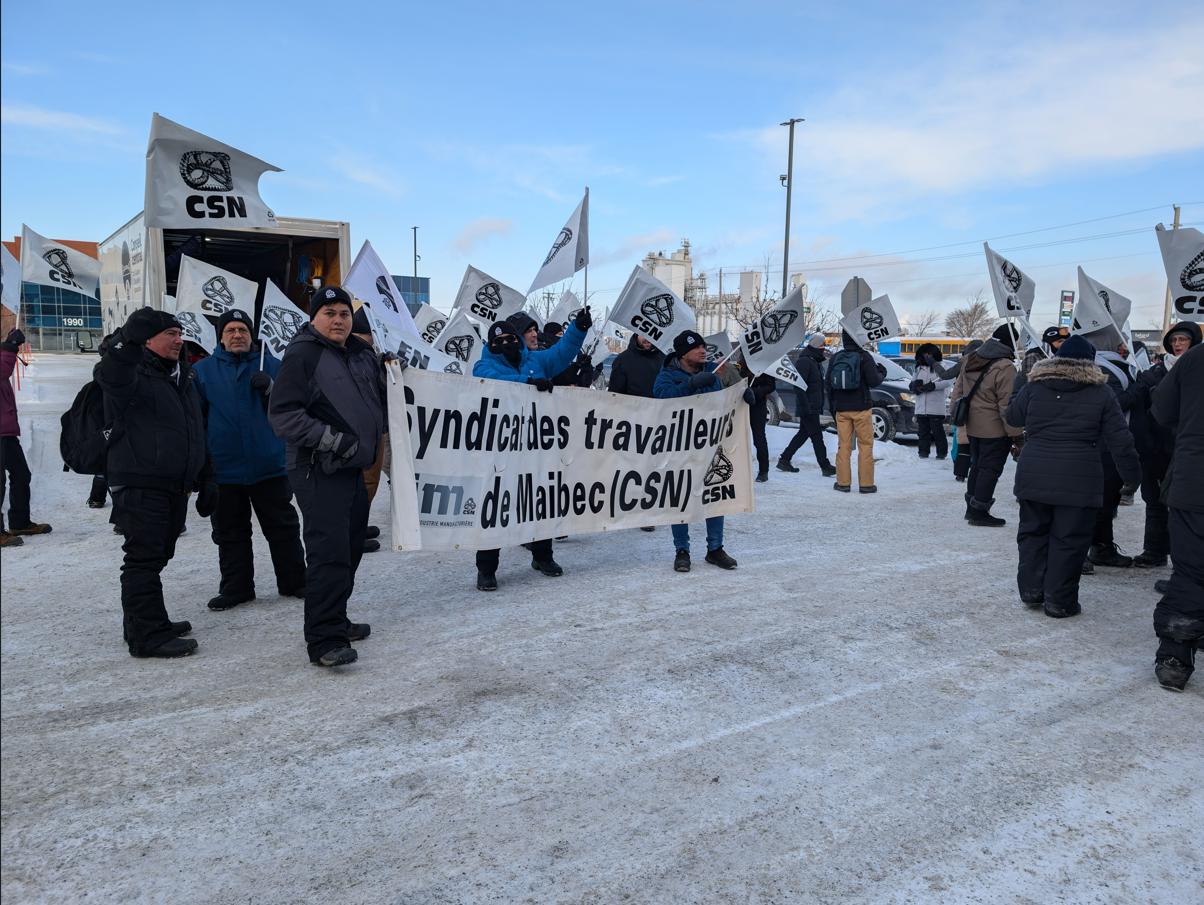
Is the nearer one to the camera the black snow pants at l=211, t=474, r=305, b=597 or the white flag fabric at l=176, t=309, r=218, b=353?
the black snow pants at l=211, t=474, r=305, b=597

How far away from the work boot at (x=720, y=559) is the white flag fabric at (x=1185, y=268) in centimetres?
412

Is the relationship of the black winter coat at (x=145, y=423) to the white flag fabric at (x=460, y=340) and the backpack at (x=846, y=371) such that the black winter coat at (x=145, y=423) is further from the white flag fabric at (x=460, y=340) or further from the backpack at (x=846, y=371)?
the backpack at (x=846, y=371)

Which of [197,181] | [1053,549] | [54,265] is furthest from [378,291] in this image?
[1053,549]

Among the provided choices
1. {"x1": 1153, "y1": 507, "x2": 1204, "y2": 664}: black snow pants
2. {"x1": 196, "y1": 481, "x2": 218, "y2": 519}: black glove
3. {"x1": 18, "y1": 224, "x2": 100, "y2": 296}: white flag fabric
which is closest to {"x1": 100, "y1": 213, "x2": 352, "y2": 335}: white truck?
{"x1": 18, "y1": 224, "x2": 100, "y2": 296}: white flag fabric

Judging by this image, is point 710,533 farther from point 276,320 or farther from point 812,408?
point 812,408

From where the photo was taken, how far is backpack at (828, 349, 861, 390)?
11141 millimetres

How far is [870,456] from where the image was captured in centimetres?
1121

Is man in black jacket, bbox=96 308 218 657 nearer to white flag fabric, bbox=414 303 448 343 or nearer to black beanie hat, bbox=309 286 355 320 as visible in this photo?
black beanie hat, bbox=309 286 355 320

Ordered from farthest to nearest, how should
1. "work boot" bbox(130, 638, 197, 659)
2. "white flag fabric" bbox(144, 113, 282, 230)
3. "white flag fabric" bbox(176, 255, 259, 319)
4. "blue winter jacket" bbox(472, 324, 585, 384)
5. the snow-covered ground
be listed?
"white flag fabric" bbox(176, 255, 259, 319) < "blue winter jacket" bbox(472, 324, 585, 384) < "white flag fabric" bbox(144, 113, 282, 230) < "work boot" bbox(130, 638, 197, 659) < the snow-covered ground

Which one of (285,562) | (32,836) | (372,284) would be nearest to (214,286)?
(372,284)

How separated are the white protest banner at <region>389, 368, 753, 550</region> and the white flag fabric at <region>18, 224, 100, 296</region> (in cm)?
575

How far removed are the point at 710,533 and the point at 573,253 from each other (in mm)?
2798

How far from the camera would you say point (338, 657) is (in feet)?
15.1

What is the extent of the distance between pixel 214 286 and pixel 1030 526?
7254 millimetres
